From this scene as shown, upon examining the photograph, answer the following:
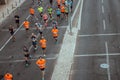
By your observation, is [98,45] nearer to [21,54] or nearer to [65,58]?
[65,58]

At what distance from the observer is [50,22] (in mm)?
38531

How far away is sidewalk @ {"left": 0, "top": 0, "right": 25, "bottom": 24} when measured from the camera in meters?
43.4

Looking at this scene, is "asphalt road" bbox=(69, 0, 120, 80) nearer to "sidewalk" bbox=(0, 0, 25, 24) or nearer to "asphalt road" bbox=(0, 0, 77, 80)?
"asphalt road" bbox=(0, 0, 77, 80)

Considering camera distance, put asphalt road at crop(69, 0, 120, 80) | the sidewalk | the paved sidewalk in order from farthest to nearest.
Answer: the sidewalk
asphalt road at crop(69, 0, 120, 80)
the paved sidewalk

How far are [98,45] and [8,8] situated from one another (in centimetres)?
2123

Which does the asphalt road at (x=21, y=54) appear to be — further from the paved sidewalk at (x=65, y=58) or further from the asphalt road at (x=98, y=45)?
the asphalt road at (x=98, y=45)

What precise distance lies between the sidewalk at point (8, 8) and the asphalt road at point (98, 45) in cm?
1032

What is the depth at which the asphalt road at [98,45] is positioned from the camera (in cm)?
2448

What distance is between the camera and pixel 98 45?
30125 millimetres

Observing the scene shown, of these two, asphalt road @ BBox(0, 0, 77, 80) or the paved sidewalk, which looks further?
asphalt road @ BBox(0, 0, 77, 80)

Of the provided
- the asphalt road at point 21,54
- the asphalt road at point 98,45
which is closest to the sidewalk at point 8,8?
the asphalt road at point 21,54

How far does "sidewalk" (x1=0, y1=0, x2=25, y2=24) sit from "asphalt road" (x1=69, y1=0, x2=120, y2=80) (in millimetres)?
10321

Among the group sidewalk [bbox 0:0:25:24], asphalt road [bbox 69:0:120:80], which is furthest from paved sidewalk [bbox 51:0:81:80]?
sidewalk [bbox 0:0:25:24]

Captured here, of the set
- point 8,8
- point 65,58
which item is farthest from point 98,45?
point 8,8
